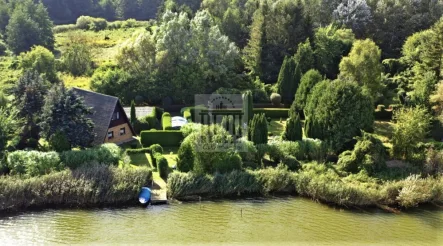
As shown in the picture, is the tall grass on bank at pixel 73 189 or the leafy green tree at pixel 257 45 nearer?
the tall grass on bank at pixel 73 189

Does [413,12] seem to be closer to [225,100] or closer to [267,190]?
[225,100]

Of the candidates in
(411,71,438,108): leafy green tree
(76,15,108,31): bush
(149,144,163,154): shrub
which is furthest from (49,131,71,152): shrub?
(76,15,108,31): bush

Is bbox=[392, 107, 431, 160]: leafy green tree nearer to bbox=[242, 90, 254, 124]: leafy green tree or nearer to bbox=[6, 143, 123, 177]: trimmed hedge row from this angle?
bbox=[242, 90, 254, 124]: leafy green tree

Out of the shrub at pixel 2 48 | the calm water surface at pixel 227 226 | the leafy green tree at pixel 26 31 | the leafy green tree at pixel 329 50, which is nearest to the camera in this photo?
the calm water surface at pixel 227 226

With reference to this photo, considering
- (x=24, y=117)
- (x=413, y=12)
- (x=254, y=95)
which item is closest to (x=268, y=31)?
(x=254, y=95)

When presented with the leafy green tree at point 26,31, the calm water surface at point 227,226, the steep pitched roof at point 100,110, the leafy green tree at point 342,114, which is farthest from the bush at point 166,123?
the leafy green tree at point 26,31

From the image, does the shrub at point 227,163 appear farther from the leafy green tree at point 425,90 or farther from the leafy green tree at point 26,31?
the leafy green tree at point 26,31
